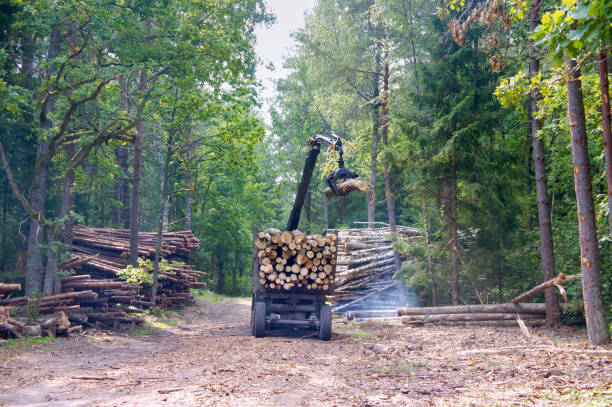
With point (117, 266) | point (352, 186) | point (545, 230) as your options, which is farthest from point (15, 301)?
point (545, 230)

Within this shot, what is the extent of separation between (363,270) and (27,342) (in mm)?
11884

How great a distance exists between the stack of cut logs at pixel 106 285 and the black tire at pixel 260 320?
412cm

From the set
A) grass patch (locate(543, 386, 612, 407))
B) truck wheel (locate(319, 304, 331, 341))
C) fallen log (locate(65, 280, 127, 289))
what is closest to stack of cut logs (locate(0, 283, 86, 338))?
fallen log (locate(65, 280, 127, 289))

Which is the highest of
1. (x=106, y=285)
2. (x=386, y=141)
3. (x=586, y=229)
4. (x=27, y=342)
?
(x=386, y=141)

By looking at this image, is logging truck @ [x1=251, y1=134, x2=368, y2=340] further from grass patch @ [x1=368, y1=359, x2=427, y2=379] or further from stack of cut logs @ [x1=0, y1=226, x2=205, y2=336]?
stack of cut logs @ [x1=0, y1=226, x2=205, y2=336]

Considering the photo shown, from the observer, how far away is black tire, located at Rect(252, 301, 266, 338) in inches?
427

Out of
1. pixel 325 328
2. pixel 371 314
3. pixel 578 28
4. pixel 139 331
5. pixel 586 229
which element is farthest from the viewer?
pixel 371 314

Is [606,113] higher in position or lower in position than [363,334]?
higher

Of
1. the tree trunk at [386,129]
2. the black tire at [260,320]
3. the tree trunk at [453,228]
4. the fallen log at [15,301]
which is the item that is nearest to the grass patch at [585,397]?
the black tire at [260,320]

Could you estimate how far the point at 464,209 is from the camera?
14.4 metres

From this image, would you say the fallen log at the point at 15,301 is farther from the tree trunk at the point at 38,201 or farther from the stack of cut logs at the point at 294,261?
the stack of cut logs at the point at 294,261

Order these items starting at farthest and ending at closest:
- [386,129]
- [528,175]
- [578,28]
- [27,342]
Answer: [386,129], [528,175], [27,342], [578,28]

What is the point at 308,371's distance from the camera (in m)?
7.16

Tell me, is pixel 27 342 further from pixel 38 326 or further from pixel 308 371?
pixel 308 371
